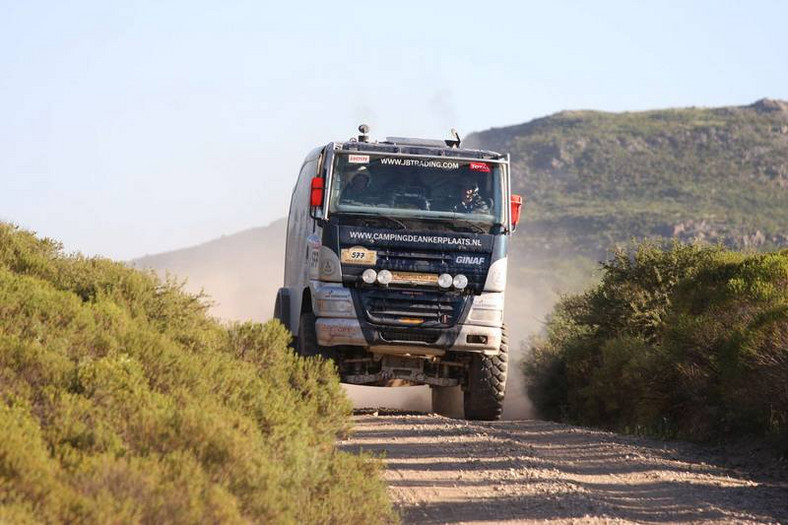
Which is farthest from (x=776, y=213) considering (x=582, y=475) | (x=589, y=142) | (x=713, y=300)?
(x=582, y=475)

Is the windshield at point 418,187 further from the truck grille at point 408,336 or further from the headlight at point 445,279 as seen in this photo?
the truck grille at point 408,336

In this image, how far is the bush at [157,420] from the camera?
257 inches

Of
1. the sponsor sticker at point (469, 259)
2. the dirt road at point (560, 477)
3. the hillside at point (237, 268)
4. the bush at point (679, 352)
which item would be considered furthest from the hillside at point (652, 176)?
the dirt road at point (560, 477)

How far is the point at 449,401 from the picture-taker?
19.9 metres

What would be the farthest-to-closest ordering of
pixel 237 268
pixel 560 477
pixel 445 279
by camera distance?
pixel 237 268 → pixel 445 279 → pixel 560 477

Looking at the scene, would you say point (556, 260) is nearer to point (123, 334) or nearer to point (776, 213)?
point (776, 213)

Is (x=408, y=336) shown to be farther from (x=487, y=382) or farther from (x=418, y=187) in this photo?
(x=418, y=187)

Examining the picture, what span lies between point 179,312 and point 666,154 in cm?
12000

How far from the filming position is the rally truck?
15.7m

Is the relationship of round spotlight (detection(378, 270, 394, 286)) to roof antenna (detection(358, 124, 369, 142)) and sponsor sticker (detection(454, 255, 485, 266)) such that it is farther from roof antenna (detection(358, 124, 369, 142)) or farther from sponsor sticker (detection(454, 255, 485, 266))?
roof antenna (detection(358, 124, 369, 142))

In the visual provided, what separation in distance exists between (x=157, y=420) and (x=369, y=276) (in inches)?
326

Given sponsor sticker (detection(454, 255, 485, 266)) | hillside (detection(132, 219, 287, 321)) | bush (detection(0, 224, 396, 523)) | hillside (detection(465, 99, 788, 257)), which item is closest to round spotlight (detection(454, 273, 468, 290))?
sponsor sticker (detection(454, 255, 485, 266))

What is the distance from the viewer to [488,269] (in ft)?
52.3

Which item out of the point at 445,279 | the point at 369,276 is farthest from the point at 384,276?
the point at 445,279
